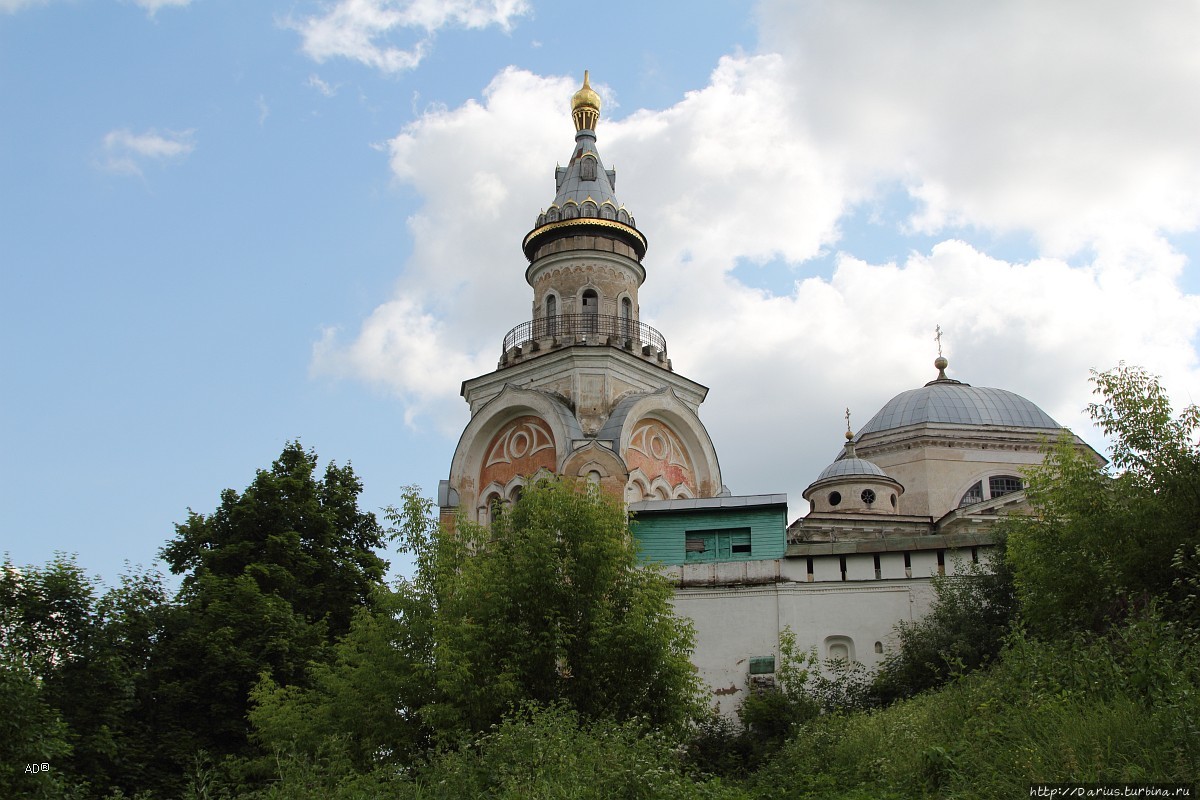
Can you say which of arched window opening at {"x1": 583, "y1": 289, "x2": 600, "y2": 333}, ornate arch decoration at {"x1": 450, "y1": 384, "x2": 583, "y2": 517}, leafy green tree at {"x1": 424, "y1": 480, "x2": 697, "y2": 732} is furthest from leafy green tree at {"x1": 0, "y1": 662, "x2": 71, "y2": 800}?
arched window opening at {"x1": 583, "y1": 289, "x2": 600, "y2": 333}

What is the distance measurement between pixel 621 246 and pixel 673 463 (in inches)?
217

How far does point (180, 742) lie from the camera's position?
18.0 metres

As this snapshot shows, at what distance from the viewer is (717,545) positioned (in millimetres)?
21484

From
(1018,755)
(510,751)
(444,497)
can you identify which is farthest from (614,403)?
(1018,755)

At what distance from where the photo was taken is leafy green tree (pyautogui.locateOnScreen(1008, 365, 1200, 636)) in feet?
47.2

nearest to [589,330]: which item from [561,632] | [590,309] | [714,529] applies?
[590,309]

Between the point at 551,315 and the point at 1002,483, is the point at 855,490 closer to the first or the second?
the point at 1002,483

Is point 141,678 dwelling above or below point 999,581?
below

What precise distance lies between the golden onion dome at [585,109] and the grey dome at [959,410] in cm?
1192

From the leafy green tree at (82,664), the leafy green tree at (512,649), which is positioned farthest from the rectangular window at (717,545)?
the leafy green tree at (82,664)

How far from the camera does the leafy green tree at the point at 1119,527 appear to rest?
14.4 meters

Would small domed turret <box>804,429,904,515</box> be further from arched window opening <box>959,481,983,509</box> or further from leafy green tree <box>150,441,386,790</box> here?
leafy green tree <box>150,441,386,790</box>

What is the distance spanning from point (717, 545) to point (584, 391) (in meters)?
5.14

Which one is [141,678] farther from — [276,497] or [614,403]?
[614,403]
